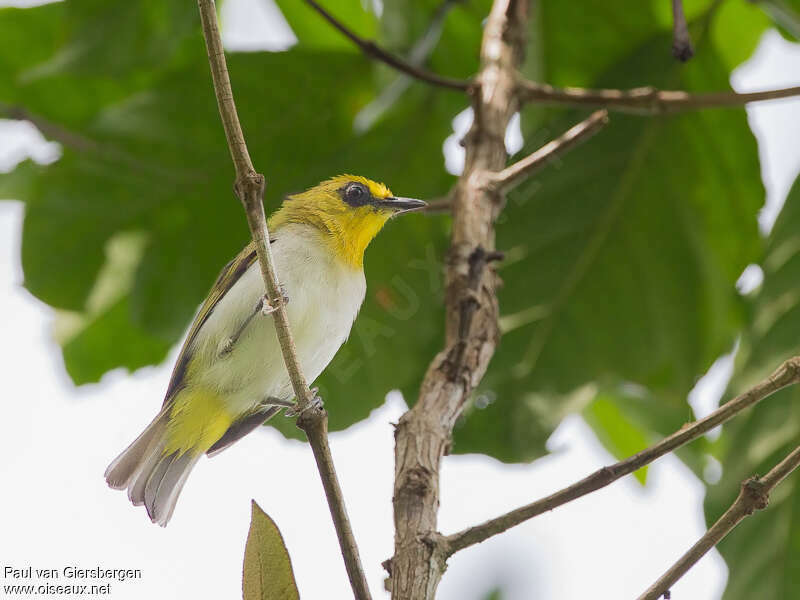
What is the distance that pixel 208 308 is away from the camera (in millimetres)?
2854

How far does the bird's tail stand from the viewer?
2467 millimetres

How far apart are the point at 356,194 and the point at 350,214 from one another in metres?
0.07

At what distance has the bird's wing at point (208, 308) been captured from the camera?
9.13 ft

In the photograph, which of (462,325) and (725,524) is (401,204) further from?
(725,524)

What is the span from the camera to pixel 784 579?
2.83 metres

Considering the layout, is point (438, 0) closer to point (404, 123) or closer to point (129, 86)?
point (404, 123)

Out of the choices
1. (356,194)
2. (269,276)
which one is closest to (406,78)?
(356,194)

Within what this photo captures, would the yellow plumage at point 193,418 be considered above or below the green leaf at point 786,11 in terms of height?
below

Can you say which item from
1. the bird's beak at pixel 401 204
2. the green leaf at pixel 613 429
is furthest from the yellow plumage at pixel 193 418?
the green leaf at pixel 613 429

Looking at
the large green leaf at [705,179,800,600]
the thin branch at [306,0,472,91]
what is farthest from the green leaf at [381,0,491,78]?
the large green leaf at [705,179,800,600]

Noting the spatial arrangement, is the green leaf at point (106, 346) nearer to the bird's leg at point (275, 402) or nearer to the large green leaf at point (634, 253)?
the bird's leg at point (275, 402)

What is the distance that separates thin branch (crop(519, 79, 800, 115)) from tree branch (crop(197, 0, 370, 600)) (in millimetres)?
1648

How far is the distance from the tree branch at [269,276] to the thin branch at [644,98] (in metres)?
1.65

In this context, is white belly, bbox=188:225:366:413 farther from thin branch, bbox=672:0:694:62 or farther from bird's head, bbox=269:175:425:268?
thin branch, bbox=672:0:694:62
